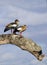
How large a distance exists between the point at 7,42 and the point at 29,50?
2.19 meters

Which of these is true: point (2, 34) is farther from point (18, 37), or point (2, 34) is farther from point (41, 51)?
point (41, 51)

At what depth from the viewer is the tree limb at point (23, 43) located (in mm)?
21391

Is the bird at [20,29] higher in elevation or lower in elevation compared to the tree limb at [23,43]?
higher

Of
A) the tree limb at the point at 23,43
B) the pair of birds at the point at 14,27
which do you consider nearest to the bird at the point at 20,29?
the pair of birds at the point at 14,27

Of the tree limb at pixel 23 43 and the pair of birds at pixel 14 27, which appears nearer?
the tree limb at pixel 23 43

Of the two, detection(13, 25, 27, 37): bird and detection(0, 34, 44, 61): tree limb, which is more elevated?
detection(13, 25, 27, 37): bird

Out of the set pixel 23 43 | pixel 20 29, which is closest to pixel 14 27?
pixel 20 29

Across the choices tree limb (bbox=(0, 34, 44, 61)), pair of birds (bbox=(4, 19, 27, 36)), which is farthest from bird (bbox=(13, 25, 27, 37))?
tree limb (bbox=(0, 34, 44, 61))

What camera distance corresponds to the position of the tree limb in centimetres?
2139

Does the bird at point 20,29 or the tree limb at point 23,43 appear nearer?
the tree limb at point 23,43

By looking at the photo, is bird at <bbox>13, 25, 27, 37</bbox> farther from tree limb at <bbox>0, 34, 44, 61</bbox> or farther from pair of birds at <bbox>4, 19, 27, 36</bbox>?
tree limb at <bbox>0, 34, 44, 61</bbox>

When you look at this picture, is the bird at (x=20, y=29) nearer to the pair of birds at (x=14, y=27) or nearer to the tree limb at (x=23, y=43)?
the pair of birds at (x=14, y=27)

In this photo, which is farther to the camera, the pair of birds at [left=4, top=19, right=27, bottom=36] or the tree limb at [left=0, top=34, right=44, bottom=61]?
the pair of birds at [left=4, top=19, right=27, bottom=36]

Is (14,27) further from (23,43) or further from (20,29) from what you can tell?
(23,43)
